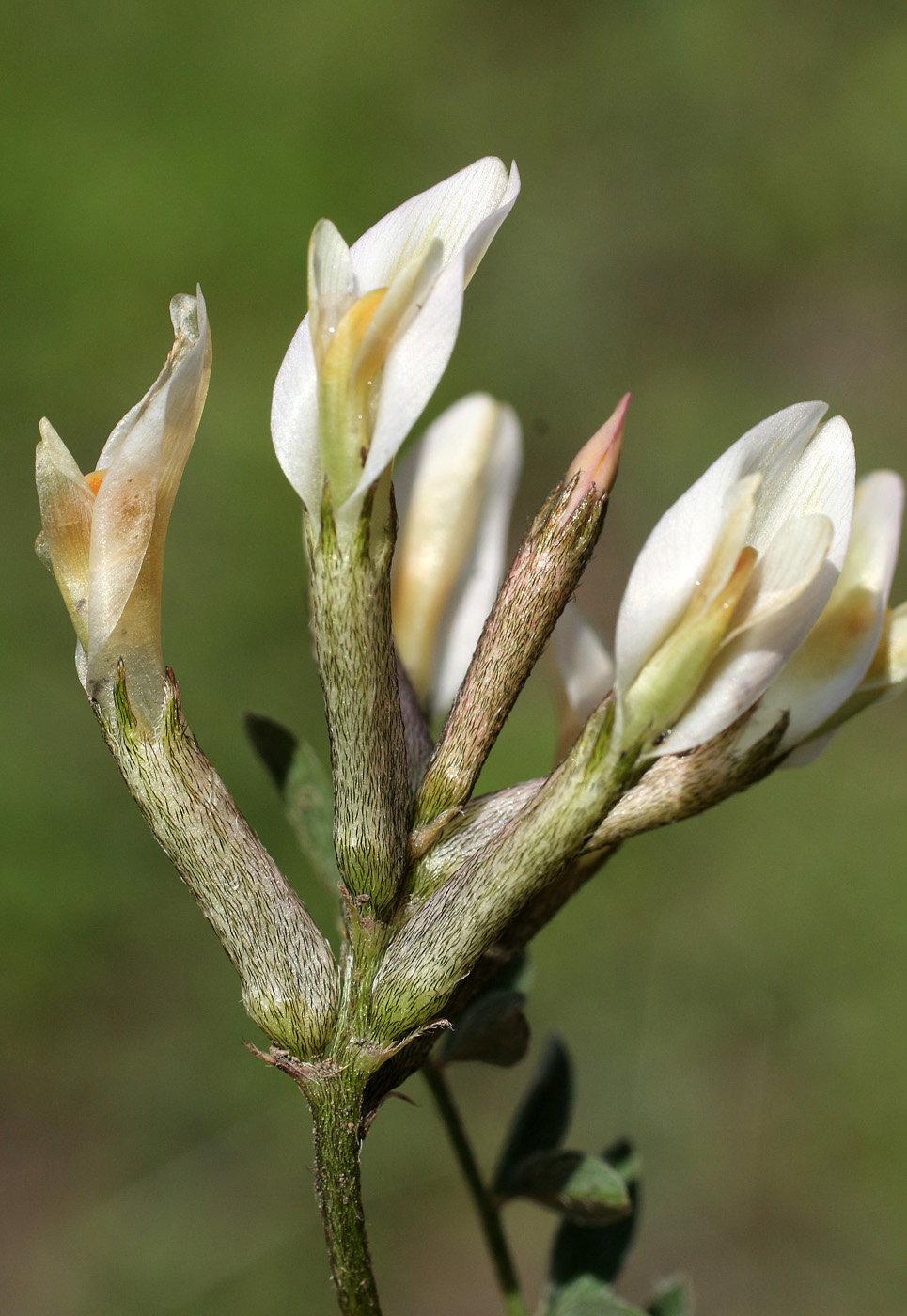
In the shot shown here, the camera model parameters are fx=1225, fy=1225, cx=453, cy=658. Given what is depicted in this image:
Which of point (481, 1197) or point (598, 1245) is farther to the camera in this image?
point (598, 1245)

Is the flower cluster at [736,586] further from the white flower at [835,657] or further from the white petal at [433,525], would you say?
the white petal at [433,525]

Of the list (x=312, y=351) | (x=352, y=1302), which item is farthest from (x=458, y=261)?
(x=352, y=1302)

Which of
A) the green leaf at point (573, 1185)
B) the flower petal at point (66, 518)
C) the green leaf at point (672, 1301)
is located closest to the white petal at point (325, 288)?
the flower petal at point (66, 518)

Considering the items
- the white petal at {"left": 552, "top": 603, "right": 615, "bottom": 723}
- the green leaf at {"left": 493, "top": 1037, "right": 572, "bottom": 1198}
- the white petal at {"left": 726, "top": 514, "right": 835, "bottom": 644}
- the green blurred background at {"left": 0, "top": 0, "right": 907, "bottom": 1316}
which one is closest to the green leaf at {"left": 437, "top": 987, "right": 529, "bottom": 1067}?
the green leaf at {"left": 493, "top": 1037, "right": 572, "bottom": 1198}

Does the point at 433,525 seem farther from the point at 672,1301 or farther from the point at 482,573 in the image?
the point at 672,1301

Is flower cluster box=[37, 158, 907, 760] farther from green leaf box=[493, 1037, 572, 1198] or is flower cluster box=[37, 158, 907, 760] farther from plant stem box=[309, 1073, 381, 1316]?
green leaf box=[493, 1037, 572, 1198]

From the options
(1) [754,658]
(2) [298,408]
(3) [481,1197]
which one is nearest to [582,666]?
(1) [754,658]
